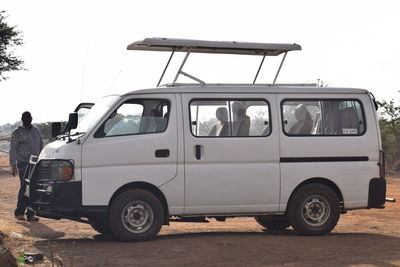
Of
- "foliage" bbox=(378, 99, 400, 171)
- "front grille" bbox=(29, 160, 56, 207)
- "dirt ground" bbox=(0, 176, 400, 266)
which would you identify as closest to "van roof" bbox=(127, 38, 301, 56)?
"front grille" bbox=(29, 160, 56, 207)

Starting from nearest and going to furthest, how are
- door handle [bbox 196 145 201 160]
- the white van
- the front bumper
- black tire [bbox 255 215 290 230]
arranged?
the front bumper < the white van < door handle [bbox 196 145 201 160] < black tire [bbox 255 215 290 230]

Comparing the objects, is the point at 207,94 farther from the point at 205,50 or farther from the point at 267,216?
the point at 267,216

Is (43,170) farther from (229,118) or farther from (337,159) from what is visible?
(337,159)

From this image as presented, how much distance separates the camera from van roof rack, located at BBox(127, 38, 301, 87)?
12508 mm

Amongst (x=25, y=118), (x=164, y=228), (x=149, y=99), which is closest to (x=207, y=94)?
(x=149, y=99)

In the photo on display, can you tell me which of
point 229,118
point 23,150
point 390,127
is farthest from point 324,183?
point 390,127

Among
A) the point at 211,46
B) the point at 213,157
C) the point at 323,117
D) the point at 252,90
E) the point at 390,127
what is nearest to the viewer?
the point at 213,157

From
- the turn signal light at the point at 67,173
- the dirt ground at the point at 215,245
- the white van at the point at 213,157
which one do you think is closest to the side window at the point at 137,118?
the white van at the point at 213,157

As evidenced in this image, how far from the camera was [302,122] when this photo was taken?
42.8ft

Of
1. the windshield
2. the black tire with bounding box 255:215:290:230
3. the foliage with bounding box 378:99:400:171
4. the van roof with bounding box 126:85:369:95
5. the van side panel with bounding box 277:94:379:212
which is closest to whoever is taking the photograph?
the windshield

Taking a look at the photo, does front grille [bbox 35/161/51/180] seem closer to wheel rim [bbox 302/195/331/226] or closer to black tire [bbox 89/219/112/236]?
black tire [bbox 89/219/112/236]

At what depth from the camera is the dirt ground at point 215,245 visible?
10383mm

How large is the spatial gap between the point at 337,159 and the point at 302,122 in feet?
2.60

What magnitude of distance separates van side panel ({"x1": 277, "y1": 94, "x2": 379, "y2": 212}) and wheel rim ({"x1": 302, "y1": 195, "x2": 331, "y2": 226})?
0.33 metres
